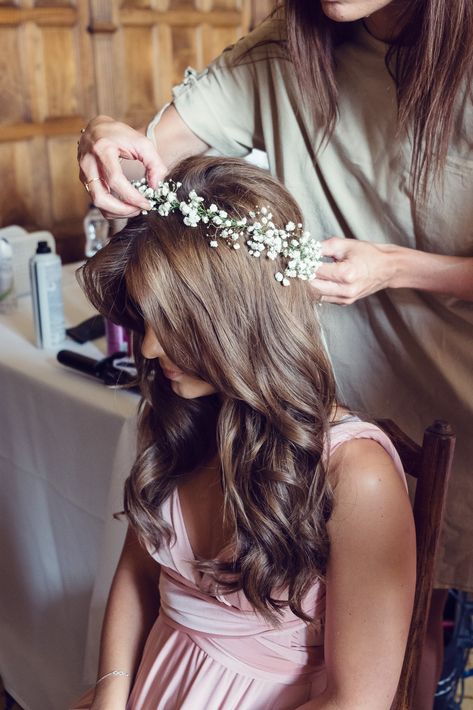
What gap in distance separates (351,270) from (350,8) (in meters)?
0.31

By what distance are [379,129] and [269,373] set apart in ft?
1.38

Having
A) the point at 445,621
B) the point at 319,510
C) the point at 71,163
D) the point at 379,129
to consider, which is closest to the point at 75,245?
the point at 71,163

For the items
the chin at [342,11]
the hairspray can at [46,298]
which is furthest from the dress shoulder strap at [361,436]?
the hairspray can at [46,298]

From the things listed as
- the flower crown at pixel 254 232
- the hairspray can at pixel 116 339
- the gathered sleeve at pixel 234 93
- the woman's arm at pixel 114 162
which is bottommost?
the hairspray can at pixel 116 339

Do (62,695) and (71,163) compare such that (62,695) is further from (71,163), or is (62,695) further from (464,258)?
(71,163)

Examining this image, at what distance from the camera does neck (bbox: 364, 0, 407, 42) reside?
1.07 meters

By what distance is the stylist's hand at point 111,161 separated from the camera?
3.31 ft

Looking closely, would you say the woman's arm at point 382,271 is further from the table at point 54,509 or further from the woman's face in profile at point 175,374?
the table at point 54,509

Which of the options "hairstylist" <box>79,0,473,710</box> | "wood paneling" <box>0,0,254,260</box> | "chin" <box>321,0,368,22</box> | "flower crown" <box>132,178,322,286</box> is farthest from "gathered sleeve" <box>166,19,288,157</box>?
"wood paneling" <box>0,0,254,260</box>

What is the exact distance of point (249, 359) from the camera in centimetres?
95

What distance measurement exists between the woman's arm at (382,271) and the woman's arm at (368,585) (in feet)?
0.76

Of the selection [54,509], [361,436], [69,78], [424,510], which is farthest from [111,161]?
[69,78]

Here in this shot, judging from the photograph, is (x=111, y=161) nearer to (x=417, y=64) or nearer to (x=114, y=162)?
(x=114, y=162)

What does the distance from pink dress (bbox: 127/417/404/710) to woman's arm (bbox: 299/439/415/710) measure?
54mm
